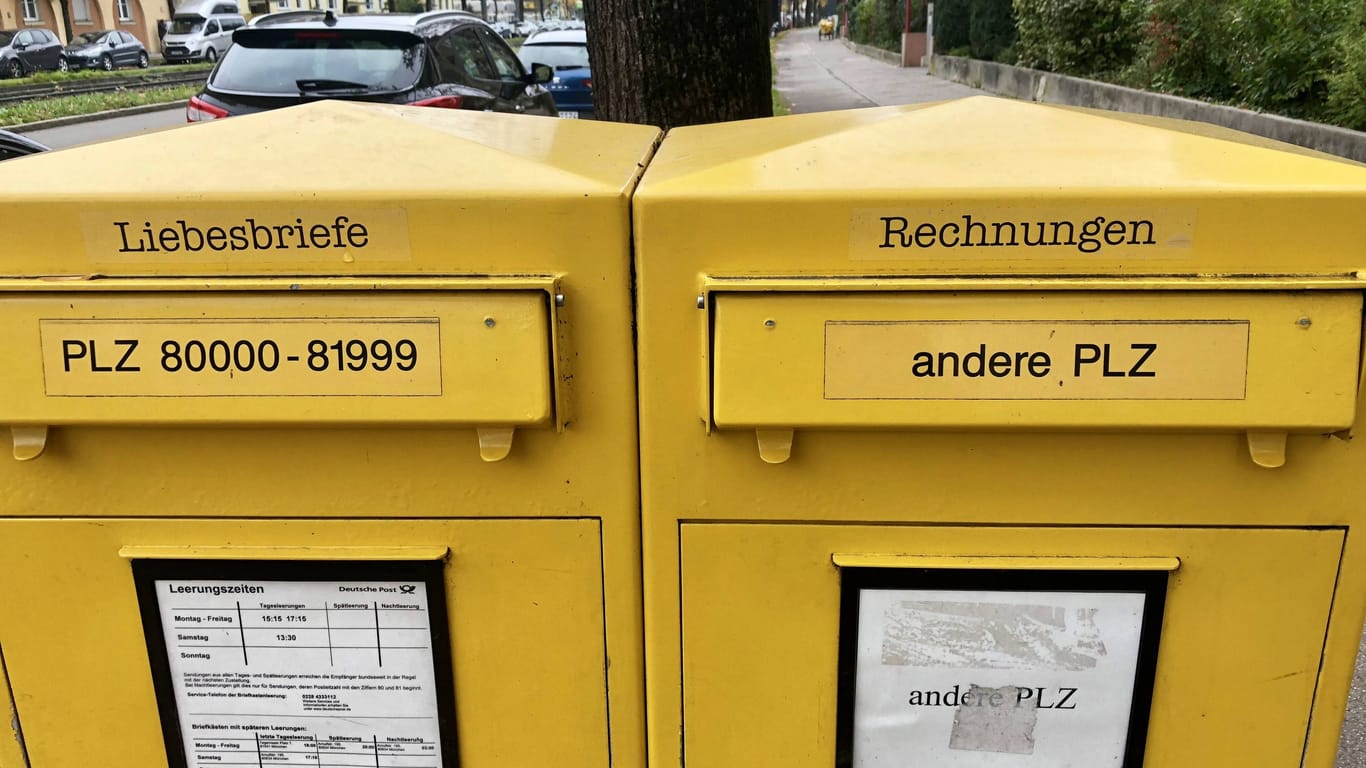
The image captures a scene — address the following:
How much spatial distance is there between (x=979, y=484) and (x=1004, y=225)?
0.36m

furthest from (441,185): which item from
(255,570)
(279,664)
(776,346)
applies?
(279,664)

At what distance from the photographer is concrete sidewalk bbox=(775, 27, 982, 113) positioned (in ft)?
57.9

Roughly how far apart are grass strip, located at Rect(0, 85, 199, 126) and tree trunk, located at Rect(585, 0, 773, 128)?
15.9m

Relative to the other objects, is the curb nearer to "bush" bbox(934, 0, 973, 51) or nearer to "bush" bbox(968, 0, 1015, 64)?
"bush" bbox(968, 0, 1015, 64)

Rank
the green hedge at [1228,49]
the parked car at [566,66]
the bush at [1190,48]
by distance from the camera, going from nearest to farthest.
→ the green hedge at [1228,49], the bush at [1190,48], the parked car at [566,66]

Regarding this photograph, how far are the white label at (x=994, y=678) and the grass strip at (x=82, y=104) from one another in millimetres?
17918

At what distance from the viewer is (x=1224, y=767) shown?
1.55 meters

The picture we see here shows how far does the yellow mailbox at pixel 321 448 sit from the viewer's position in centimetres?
136

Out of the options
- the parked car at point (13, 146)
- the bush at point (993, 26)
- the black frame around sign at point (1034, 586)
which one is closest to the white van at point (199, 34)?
the bush at point (993, 26)

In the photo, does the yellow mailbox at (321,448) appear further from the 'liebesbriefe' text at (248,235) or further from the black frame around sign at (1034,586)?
the black frame around sign at (1034,586)

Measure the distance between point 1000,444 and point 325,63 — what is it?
6.59 m

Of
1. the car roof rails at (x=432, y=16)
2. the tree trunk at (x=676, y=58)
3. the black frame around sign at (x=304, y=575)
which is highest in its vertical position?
the car roof rails at (x=432, y=16)

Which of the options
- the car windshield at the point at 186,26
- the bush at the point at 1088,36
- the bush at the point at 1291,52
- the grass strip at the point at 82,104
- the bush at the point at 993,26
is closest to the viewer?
the bush at the point at 1291,52

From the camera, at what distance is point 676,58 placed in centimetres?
333
